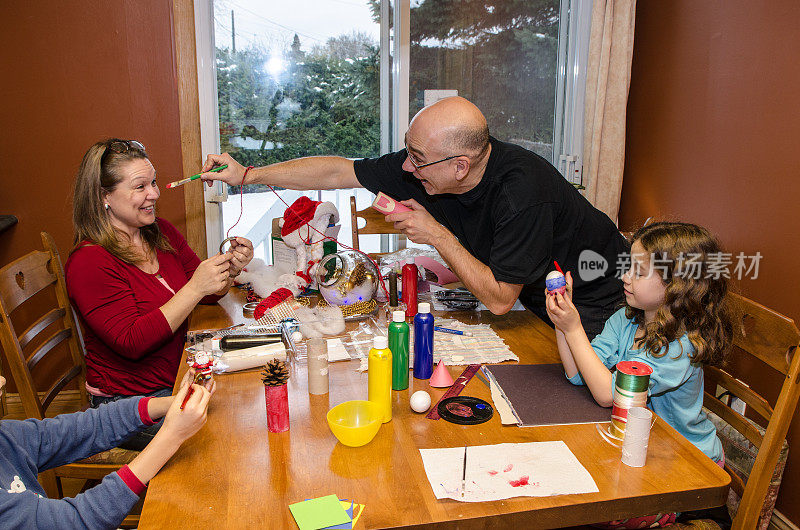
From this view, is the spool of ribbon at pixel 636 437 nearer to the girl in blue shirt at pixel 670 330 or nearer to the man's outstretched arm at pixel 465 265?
the girl in blue shirt at pixel 670 330

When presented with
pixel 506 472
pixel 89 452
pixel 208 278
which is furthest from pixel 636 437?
pixel 208 278

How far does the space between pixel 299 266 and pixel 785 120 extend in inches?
74.9

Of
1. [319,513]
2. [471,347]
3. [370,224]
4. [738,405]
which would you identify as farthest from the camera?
[370,224]

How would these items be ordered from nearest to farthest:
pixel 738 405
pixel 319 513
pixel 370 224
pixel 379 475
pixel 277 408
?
pixel 319 513, pixel 379 475, pixel 277 408, pixel 738 405, pixel 370 224

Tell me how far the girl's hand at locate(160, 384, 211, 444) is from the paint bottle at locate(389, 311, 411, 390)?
17.9 inches

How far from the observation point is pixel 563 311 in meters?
1.40

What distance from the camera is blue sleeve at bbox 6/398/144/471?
125 centimetres

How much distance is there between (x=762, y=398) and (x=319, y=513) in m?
1.19

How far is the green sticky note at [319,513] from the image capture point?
0.99 meters

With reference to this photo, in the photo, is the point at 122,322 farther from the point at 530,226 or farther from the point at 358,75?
the point at 358,75

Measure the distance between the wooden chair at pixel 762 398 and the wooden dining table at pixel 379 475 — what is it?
0.26 metres

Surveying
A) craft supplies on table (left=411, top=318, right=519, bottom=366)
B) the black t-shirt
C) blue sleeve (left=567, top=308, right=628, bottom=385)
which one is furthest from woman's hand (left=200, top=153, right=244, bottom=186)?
blue sleeve (left=567, top=308, right=628, bottom=385)

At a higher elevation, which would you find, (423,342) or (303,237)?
(303,237)

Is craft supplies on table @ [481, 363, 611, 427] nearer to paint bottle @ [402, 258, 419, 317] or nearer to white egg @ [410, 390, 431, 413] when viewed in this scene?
white egg @ [410, 390, 431, 413]
